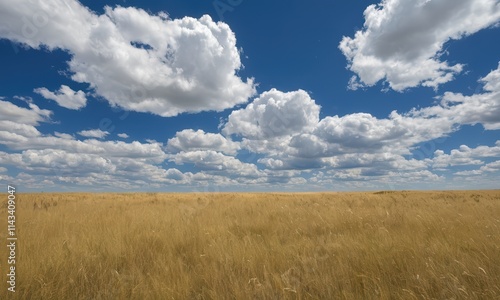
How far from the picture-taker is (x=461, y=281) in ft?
10.5

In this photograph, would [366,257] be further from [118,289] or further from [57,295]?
[57,295]

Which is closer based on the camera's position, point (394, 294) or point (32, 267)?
point (394, 294)

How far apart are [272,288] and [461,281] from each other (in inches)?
89.3

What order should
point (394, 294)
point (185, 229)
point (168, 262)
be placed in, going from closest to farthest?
point (394, 294)
point (168, 262)
point (185, 229)

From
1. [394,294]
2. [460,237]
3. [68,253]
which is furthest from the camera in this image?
[460,237]

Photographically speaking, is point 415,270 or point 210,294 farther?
point 415,270

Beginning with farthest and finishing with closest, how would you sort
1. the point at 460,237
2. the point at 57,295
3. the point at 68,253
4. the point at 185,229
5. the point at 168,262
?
the point at 185,229
the point at 460,237
the point at 68,253
the point at 168,262
the point at 57,295

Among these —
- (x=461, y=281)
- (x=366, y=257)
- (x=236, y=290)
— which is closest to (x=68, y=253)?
(x=236, y=290)

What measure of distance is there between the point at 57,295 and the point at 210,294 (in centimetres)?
194

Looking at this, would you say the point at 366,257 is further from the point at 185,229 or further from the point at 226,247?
the point at 185,229

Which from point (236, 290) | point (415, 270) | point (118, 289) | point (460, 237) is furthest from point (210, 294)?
point (460, 237)

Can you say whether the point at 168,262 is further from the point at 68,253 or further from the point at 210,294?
the point at 68,253

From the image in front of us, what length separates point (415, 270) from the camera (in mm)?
3559

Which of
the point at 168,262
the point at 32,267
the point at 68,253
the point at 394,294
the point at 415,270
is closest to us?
the point at 394,294
